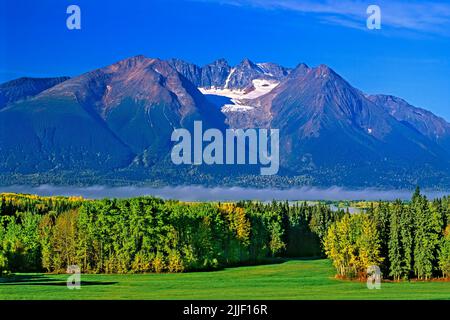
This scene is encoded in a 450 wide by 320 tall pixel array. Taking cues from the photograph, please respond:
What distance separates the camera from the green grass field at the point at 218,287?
67.6 meters

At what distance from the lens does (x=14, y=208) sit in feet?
561

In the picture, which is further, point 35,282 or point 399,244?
point 399,244

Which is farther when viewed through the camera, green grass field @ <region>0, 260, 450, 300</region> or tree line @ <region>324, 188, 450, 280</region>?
tree line @ <region>324, 188, 450, 280</region>

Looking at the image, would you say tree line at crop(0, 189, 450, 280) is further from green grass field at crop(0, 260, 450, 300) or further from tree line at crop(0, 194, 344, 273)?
green grass field at crop(0, 260, 450, 300)

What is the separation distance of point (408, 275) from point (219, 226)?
126 ft

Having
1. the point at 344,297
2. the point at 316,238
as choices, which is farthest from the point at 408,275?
the point at 316,238

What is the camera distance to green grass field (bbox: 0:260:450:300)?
2661 inches

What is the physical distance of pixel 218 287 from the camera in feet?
266

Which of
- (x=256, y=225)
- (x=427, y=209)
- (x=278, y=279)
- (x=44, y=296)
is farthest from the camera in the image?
(x=256, y=225)

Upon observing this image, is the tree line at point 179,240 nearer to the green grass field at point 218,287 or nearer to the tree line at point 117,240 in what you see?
the tree line at point 117,240

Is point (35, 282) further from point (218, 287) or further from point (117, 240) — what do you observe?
point (117, 240)

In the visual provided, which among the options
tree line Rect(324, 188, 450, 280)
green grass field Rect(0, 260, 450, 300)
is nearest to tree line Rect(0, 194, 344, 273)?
green grass field Rect(0, 260, 450, 300)

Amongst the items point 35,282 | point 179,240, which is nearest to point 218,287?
point 35,282
